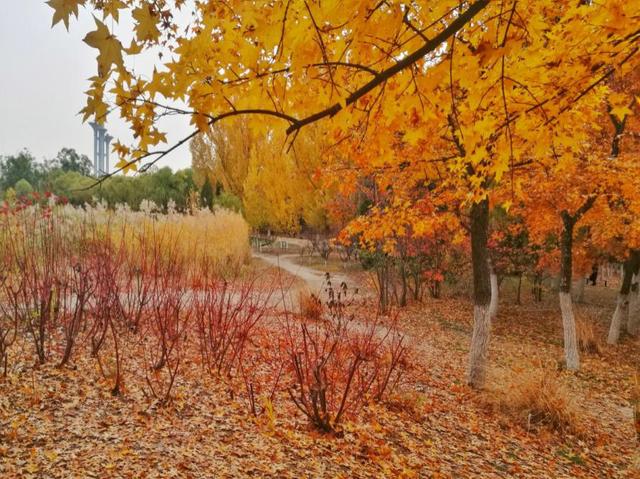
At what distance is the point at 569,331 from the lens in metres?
7.70

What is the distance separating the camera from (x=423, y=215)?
6.39 meters

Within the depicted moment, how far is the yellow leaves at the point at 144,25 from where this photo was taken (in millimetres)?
1389

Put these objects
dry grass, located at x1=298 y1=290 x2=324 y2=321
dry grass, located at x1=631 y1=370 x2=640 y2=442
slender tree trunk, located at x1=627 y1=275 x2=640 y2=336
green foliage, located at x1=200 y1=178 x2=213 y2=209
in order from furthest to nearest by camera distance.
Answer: green foliage, located at x1=200 y1=178 x2=213 y2=209
slender tree trunk, located at x1=627 y1=275 x2=640 y2=336
dry grass, located at x1=298 y1=290 x2=324 y2=321
dry grass, located at x1=631 y1=370 x2=640 y2=442

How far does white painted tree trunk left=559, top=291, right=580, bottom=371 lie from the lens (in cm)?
760

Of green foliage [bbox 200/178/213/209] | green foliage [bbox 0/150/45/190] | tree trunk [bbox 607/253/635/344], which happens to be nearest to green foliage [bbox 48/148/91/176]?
green foliage [bbox 0/150/45/190]

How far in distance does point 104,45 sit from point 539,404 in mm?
5182

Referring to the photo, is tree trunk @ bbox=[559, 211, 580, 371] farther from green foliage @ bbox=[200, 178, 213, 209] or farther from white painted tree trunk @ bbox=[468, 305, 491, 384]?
green foliage @ bbox=[200, 178, 213, 209]

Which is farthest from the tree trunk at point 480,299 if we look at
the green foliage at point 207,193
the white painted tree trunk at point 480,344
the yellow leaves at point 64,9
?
the green foliage at point 207,193

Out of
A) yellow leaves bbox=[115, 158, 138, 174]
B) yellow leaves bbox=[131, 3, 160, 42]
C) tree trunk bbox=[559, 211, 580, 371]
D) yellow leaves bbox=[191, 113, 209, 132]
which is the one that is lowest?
tree trunk bbox=[559, 211, 580, 371]

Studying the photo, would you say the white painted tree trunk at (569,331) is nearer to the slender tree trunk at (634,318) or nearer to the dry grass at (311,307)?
the dry grass at (311,307)

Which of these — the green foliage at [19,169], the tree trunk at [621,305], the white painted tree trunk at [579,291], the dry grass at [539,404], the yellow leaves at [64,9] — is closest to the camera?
the yellow leaves at [64,9]

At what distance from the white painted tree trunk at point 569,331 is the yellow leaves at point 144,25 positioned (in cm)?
780

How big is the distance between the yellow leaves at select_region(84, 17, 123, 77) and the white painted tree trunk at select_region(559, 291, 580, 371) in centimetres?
793

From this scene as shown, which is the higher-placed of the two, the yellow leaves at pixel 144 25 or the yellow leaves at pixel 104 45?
the yellow leaves at pixel 144 25
